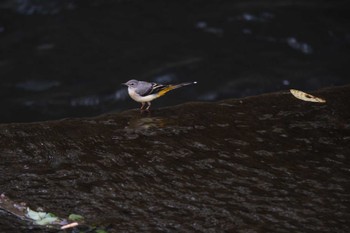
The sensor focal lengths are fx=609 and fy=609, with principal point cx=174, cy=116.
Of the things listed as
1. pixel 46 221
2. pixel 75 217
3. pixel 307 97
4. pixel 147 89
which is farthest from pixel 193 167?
pixel 147 89

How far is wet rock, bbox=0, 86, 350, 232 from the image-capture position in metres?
4.08

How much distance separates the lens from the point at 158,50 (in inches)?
460

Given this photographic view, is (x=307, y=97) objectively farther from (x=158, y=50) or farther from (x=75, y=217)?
(x=158, y=50)

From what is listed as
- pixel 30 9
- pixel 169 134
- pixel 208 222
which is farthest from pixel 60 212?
pixel 30 9

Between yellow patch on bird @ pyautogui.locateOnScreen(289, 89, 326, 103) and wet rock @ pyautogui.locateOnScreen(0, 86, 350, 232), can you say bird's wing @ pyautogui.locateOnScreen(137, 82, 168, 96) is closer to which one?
wet rock @ pyautogui.locateOnScreen(0, 86, 350, 232)

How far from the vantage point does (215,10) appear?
40.3 ft

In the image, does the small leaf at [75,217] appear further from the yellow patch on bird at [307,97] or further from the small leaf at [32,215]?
the yellow patch on bird at [307,97]

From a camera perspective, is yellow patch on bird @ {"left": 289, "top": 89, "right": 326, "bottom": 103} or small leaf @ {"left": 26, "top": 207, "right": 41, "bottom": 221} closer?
small leaf @ {"left": 26, "top": 207, "right": 41, "bottom": 221}

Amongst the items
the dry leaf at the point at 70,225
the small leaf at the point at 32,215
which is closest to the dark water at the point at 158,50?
the small leaf at the point at 32,215

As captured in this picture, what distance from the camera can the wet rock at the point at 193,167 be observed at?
4.08 metres

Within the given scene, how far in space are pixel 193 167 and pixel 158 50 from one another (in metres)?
7.17

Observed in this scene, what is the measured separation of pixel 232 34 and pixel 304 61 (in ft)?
4.85

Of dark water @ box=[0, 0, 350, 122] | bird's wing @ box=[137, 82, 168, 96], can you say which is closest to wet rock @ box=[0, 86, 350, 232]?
bird's wing @ box=[137, 82, 168, 96]

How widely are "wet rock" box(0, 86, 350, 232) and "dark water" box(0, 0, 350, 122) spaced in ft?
16.7
